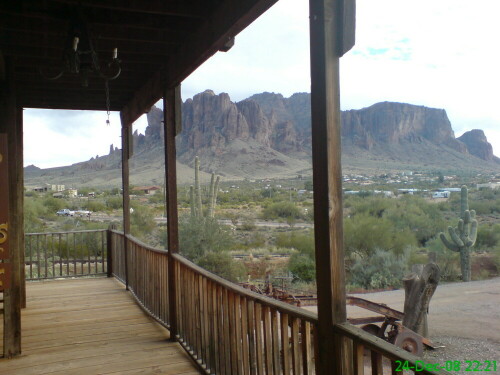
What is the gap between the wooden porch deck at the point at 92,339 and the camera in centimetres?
370

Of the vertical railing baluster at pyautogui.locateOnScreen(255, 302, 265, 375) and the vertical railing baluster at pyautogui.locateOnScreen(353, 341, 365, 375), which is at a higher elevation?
the vertical railing baluster at pyautogui.locateOnScreen(353, 341, 365, 375)

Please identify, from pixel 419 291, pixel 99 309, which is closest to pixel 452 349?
pixel 419 291

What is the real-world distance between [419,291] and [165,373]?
5371 mm

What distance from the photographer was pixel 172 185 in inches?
175

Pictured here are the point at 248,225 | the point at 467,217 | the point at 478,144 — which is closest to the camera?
the point at 467,217

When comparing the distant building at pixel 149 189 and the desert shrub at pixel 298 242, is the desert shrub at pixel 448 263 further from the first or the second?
the distant building at pixel 149 189

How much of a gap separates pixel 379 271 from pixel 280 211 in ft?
43.9

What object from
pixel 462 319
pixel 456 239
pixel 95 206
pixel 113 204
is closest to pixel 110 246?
pixel 462 319

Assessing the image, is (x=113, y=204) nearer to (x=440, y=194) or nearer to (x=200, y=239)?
(x=200, y=239)

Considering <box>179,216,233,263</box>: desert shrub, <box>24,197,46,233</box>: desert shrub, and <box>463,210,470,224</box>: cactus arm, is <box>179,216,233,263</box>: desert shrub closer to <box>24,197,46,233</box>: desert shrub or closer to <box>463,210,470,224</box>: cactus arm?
<box>24,197,46,233</box>: desert shrub

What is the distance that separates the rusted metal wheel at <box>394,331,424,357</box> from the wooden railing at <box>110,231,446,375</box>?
140 inches

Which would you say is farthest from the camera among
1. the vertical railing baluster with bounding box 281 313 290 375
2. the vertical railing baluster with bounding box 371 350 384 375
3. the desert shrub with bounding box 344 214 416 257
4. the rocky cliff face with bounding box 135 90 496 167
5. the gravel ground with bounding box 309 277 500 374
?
the rocky cliff face with bounding box 135 90 496 167

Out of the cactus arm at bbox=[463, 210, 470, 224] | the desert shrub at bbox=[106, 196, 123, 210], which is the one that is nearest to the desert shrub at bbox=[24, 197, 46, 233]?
the desert shrub at bbox=[106, 196, 123, 210]

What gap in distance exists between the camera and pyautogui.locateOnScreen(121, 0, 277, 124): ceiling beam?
268cm
